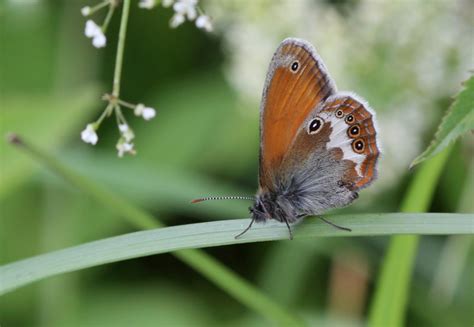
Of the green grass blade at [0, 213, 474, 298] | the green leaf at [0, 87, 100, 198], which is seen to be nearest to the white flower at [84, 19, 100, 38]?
the green grass blade at [0, 213, 474, 298]

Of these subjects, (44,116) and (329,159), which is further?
(44,116)

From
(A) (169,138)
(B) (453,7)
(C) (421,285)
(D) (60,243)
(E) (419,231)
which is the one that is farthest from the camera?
(A) (169,138)

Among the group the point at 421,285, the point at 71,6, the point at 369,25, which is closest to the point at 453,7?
the point at 369,25

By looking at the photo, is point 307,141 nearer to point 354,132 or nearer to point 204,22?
point 354,132

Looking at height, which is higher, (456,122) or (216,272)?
(456,122)

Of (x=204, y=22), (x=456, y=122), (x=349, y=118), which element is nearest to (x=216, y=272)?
(x=349, y=118)

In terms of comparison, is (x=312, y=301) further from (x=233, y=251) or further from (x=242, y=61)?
(x=242, y=61)
